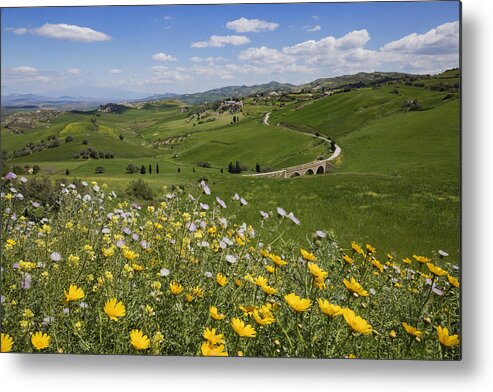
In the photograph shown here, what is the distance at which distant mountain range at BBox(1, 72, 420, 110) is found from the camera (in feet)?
10.4

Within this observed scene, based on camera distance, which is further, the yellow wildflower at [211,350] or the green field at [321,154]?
the green field at [321,154]

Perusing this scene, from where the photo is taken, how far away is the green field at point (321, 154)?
300 centimetres

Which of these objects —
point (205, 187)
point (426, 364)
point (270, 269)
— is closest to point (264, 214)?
point (205, 187)

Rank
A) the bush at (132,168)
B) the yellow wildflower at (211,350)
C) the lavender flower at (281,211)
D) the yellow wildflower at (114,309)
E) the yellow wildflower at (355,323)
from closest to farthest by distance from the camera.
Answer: the yellow wildflower at (355,323) < the yellow wildflower at (114,309) < the yellow wildflower at (211,350) < the lavender flower at (281,211) < the bush at (132,168)

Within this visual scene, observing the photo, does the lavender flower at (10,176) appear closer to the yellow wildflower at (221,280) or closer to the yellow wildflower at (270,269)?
the yellow wildflower at (221,280)

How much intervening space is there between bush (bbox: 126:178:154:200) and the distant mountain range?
0.66m

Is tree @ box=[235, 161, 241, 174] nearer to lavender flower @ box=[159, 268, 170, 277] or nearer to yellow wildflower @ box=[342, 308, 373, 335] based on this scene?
lavender flower @ box=[159, 268, 170, 277]

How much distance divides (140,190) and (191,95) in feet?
2.60

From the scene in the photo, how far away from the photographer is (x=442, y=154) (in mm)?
2965

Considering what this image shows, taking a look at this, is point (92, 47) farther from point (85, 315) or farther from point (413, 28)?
point (413, 28)

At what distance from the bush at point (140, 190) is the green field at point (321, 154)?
2.0 inches

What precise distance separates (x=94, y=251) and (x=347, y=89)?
1.98 meters

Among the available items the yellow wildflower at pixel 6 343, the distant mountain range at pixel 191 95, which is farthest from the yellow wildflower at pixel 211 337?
the distant mountain range at pixel 191 95

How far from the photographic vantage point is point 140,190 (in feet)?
10.4
